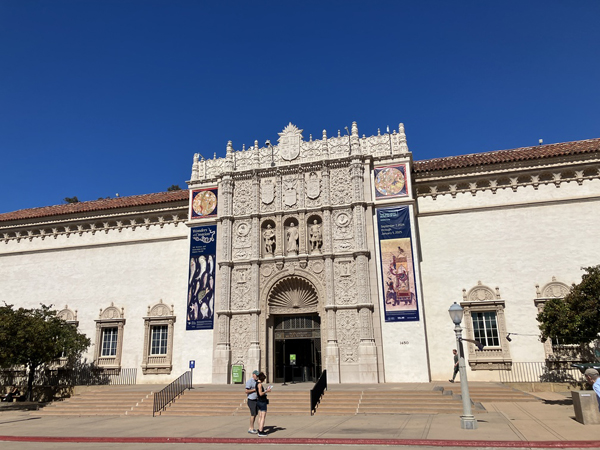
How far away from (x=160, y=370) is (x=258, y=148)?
13.1 meters

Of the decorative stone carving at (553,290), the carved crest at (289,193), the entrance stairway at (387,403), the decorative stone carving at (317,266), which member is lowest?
the entrance stairway at (387,403)

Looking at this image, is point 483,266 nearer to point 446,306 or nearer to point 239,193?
point 446,306

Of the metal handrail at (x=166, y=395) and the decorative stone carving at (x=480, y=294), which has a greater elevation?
the decorative stone carving at (x=480, y=294)

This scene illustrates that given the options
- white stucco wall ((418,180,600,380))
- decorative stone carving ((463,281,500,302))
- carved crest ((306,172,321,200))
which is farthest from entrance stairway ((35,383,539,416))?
carved crest ((306,172,321,200))

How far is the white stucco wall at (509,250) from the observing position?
21.6m

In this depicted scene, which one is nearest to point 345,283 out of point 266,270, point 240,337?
point 266,270

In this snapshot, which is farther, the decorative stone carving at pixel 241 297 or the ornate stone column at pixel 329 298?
the decorative stone carving at pixel 241 297

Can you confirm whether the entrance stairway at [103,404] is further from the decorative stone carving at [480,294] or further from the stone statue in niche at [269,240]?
the decorative stone carving at [480,294]

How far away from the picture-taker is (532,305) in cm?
2155

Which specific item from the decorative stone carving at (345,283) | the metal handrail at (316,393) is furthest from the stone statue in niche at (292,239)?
the metal handrail at (316,393)

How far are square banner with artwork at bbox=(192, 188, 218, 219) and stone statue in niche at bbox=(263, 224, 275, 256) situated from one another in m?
3.29

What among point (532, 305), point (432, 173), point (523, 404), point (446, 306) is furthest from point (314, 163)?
point (523, 404)

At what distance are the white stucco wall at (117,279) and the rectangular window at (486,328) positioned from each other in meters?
13.1

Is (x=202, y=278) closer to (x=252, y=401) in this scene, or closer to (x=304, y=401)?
(x=304, y=401)
